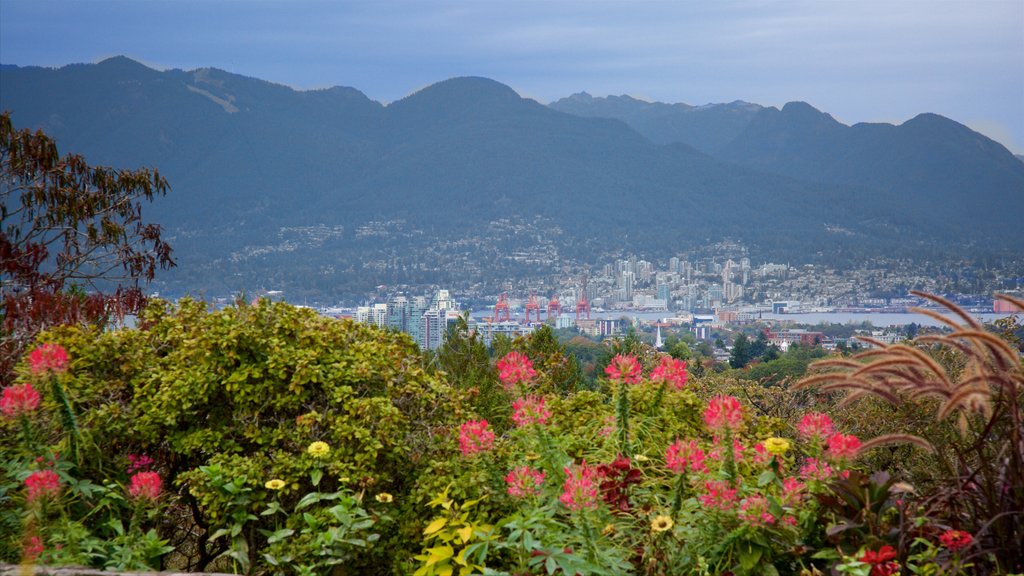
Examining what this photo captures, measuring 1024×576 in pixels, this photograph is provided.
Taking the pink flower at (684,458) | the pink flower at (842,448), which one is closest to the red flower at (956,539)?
the pink flower at (842,448)

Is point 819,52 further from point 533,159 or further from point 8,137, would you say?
point 8,137

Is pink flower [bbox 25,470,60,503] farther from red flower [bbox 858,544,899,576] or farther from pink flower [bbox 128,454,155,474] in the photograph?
red flower [bbox 858,544,899,576]

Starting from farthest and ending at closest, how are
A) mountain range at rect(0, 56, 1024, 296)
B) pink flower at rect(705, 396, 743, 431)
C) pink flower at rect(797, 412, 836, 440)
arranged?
mountain range at rect(0, 56, 1024, 296)
pink flower at rect(797, 412, 836, 440)
pink flower at rect(705, 396, 743, 431)

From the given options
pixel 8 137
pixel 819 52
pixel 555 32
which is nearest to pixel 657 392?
pixel 8 137

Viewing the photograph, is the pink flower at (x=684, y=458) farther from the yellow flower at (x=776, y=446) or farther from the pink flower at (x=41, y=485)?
the pink flower at (x=41, y=485)

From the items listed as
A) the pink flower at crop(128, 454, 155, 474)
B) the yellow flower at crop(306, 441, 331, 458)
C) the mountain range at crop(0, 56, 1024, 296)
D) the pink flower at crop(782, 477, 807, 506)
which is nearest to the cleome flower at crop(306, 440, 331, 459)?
the yellow flower at crop(306, 441, 331, 458)

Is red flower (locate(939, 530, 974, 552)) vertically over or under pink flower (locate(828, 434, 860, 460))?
under

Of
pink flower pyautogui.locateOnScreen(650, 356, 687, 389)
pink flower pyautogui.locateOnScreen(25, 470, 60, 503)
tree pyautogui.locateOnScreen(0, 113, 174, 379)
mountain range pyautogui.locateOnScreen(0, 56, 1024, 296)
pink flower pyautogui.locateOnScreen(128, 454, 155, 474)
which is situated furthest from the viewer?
mountain range pyautogui.locateOnScreen(0, 56, 1024, 296)
